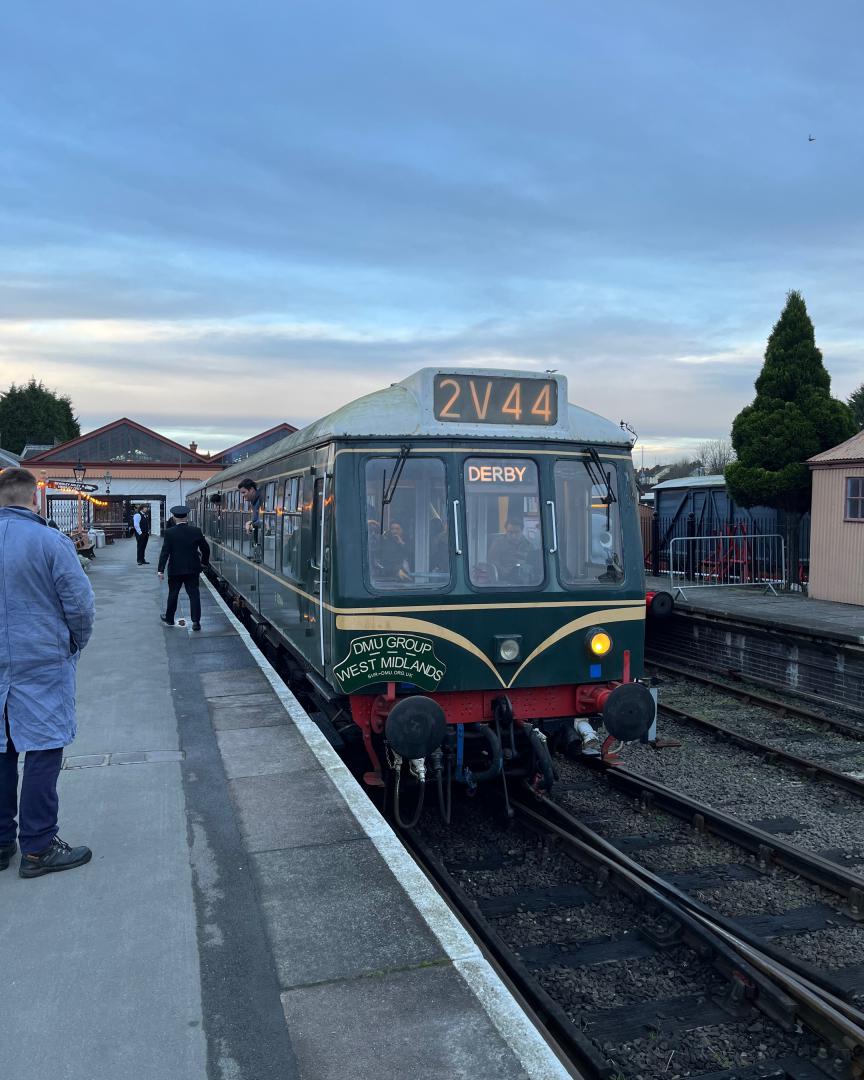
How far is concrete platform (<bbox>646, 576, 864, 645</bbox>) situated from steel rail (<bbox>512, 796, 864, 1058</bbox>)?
6.63 meters

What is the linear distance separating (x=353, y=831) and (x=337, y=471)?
2.31 m

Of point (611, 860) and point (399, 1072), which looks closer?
point (399, 1072)

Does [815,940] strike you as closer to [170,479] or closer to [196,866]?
[196,866]

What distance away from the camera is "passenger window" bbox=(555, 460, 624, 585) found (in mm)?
6262

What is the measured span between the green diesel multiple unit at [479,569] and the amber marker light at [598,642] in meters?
0.02

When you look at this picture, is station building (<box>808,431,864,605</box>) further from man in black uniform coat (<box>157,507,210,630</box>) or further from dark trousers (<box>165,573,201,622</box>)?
dark trousers (<box>165,573,201,622</box>)

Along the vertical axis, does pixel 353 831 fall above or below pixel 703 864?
above

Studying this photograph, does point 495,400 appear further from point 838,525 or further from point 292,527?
point 838,525

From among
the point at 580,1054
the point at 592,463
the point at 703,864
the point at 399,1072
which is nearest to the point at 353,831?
the point at 580,1054

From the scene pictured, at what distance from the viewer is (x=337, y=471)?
5.93 m

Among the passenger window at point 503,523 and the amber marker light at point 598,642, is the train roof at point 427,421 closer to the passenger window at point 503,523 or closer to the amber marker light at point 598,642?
the passenger window at point 503,523

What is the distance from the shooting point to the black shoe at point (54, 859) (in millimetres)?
4172

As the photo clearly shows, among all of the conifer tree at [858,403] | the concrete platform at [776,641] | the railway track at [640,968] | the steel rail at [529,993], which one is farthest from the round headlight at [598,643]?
the conifer tree at [858,403]

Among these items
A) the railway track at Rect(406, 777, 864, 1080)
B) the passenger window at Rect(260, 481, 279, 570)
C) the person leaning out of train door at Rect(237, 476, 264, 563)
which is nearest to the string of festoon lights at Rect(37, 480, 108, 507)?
the person leaning out of train door at Rect(237, 476, 264, 563)
